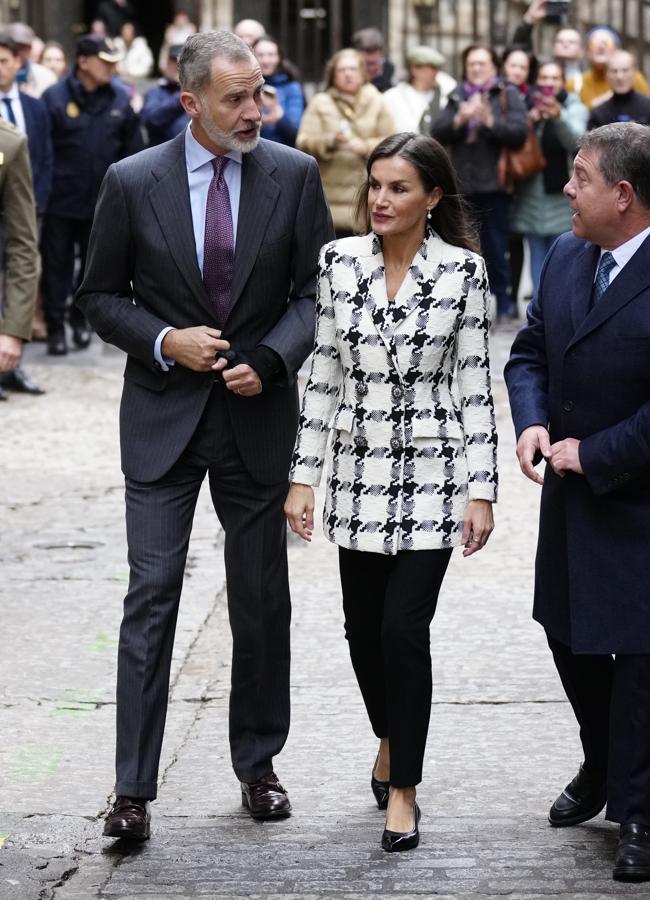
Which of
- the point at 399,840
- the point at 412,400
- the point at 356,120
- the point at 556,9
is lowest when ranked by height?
the point at 399,840

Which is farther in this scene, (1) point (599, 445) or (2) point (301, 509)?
(2) point (301, 509)

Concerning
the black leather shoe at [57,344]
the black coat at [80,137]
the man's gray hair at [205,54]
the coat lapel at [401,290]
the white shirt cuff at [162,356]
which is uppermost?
the black coat at [80,137]

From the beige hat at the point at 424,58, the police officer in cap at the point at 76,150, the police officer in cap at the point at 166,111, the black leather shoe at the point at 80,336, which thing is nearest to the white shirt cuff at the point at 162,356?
the police officer in cap at the point at 76,150

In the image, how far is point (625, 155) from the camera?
14.5 ft

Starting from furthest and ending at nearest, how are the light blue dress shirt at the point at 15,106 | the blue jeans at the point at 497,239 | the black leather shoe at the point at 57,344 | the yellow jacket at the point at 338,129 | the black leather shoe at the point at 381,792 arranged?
the blue jeans at the point at 497,239, the black leather shoe at the point at 57,344, the yellow jacket at the point at 338,129, the light blue dress shirt at the point at 15,106, the black leather shoe at the point at 381,792

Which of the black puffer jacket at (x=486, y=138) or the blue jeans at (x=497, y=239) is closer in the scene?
the black puffer jacket at (x=486, y=138)

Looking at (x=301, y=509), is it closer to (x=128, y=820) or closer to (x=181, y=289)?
(x=181, y=289)

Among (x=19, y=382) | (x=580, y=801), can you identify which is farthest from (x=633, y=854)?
(x=19, y=382)

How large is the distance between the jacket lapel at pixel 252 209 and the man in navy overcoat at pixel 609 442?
0.79 meters

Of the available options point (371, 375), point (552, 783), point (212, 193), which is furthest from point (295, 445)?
point (552, 783)

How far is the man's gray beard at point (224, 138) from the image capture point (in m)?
4.73

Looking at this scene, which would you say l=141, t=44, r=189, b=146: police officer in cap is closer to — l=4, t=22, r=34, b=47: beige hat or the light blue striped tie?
l=4, t=22, r=34, b=47: beige hat

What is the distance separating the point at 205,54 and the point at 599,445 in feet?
4.71

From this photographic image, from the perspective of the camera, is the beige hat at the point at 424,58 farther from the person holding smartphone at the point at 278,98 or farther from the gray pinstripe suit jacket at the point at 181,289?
the gray pinstripe suit jacket at the point at 181,289
